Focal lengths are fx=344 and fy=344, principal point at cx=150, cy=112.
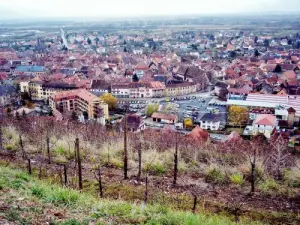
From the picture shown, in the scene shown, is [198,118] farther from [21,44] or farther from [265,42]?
[21,44]

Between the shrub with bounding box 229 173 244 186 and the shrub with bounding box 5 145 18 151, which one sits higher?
the shrub with bounding box 5 145 18 151

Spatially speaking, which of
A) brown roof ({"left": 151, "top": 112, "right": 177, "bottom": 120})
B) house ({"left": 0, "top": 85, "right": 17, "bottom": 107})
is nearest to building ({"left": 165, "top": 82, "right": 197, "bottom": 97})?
brown roof ({"left": 151, "top": 112, "right": 177, "bottom": 120})

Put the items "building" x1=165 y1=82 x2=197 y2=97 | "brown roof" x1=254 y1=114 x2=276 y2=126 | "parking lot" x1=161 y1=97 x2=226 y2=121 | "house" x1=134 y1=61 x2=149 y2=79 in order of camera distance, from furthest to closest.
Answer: "house" x1=134 y1=61 x2=149 y2=79 < "building" x1=165 y1=82 x2=197 y2=97 < "parking lot" x1=161 y1=97 x2=226 y2=121 < "brown roof" x1=254 y1=114 x2=276 y2=126

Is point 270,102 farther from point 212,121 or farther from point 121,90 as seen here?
point 121,90

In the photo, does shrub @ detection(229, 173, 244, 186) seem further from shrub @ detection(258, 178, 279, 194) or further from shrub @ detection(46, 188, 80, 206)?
shrub @ detection(46, 188, 80, 206)

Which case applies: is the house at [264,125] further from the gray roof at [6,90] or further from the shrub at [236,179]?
the gray roof at [6,90]

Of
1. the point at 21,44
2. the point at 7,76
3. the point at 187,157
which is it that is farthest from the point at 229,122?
the point at 21,44
